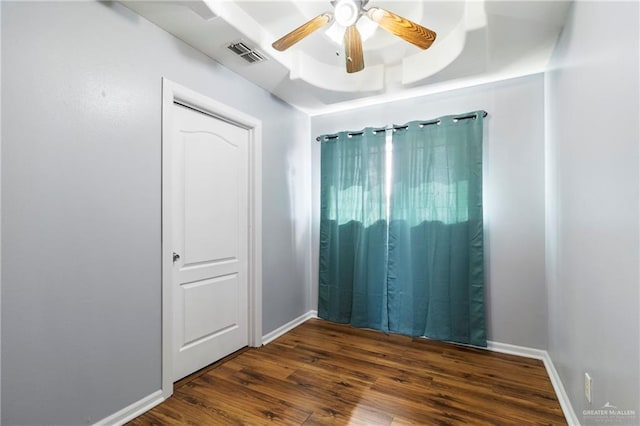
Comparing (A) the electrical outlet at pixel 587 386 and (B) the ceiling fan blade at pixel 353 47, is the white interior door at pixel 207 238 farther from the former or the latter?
(A) the electrical outlet at pixel 587 386

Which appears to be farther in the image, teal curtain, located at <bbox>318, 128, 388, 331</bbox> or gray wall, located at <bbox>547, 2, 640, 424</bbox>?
teal curtain, located at <bbox>318, 128, 388, 331</bbox>

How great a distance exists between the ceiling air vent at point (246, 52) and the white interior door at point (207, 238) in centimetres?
54

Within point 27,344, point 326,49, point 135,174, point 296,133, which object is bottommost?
point 27,344

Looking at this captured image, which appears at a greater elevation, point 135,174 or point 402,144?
point 402,144

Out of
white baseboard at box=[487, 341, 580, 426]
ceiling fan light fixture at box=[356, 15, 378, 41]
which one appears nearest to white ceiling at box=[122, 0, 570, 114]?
ceiling fan light fixture at box=[356, 15, 378, 41]

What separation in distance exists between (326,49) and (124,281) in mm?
2371

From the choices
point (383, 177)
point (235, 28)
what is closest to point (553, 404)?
point (383, 177)

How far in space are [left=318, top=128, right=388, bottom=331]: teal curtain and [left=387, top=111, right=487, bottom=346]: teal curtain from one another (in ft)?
0.44

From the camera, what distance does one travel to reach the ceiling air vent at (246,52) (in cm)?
215

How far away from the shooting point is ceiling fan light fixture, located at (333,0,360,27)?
1.62 m

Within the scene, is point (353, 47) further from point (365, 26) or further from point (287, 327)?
point (287, 327)

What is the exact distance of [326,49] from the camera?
2.59m

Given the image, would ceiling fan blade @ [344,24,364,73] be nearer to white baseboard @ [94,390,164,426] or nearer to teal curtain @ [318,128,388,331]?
teal curtain @ [318,128,388,331]

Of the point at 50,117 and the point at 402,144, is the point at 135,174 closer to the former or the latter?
the point at 50,117
